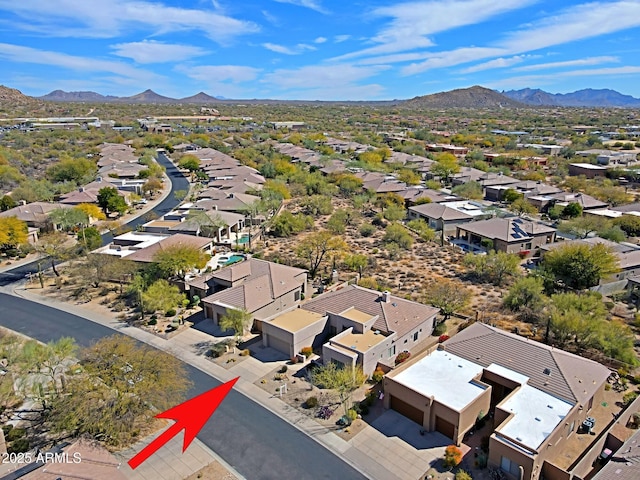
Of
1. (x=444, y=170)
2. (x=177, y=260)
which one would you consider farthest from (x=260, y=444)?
(x=444, y=170)

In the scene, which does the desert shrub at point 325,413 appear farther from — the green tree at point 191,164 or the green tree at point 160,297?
the green tree at point 191,164

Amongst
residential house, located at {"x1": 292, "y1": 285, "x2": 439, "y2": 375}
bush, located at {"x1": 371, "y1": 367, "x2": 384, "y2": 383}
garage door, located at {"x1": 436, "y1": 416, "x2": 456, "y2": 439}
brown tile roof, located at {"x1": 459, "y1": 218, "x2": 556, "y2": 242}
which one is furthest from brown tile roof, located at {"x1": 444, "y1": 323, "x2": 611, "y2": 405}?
brown tile roof, located at {"x1": 459, "y1": 218, "x2": 556, "y2": 242}

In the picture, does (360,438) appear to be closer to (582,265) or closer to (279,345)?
(279,345)

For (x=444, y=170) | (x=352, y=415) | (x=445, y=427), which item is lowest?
(x=445, y=427)

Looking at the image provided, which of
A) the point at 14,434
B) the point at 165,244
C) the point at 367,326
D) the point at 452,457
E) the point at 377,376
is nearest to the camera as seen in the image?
the point at 452,457

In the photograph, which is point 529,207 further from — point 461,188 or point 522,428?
point 522,428

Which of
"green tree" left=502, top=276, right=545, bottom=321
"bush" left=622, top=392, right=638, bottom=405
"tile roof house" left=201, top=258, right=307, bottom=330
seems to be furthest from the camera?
"green tree" left=502, top=276, right=545, bottom=321
